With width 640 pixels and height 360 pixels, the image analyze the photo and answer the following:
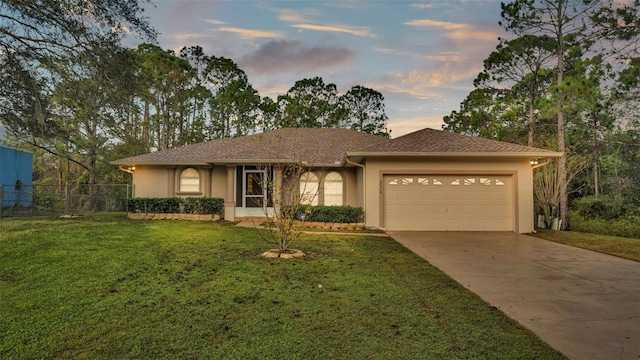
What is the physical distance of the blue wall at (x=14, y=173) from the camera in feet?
55.9

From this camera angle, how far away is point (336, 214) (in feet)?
43.4

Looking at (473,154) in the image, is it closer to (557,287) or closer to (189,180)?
(557,287)

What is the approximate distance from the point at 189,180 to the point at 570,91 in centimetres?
1447

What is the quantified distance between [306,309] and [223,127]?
28.5 metres

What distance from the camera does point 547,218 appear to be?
14.9 metres

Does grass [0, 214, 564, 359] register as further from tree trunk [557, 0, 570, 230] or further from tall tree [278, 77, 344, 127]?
tall tree [278, 77, 344, 127]

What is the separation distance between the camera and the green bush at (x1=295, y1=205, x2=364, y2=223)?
13070mm

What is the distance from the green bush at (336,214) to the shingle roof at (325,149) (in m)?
1.99

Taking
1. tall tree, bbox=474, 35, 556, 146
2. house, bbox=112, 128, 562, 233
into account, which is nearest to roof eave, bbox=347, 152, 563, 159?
house, bbox=112, 128, 562, 233

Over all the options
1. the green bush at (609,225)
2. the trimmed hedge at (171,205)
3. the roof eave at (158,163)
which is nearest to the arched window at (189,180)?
the roof eave at (158,163)

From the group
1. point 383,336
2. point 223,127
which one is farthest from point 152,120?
point 383,336

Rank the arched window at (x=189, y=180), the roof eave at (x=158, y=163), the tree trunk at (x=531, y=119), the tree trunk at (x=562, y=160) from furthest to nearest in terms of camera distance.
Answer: the tree trunk at (x=531, y=119)
the arched window at (x=189, y=180)
the roof eave at (x=158, y=163)
the tree trunk at (x=562, y=160)

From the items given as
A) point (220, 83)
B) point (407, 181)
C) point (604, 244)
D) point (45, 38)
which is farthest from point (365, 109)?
point (45, 38)

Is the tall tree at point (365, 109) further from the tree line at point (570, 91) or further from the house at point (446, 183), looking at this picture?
the house at point (446, 183)
